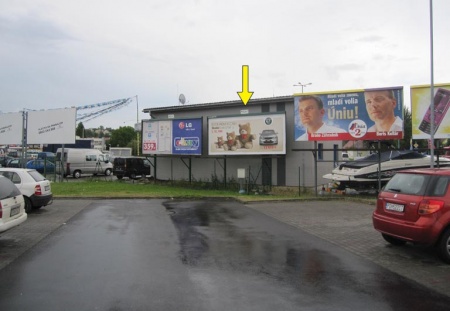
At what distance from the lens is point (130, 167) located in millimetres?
31438

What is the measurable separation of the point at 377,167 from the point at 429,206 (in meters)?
11.5

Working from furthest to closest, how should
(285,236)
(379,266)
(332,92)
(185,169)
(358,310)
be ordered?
(185,169) → (332,92) → (285,236) → (379,266) → (358,310)

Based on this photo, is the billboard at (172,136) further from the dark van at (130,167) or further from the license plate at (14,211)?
the license plate at (14,211)

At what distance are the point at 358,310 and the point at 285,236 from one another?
474cm

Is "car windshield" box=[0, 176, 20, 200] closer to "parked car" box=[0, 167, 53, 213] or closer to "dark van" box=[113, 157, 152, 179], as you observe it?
"parked car" box=[0, 167, 53, 213]

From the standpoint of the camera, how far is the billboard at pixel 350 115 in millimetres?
17516

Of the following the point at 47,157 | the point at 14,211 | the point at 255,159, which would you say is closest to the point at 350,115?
the point at 255,159

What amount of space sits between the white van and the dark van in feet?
11.8

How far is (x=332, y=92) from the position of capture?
1831cm

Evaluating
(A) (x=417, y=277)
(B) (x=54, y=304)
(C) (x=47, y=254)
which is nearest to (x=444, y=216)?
(A) (x=417, y=277)

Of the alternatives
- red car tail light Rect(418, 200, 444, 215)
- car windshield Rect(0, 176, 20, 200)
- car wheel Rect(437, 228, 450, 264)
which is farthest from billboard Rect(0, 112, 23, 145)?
car wheel Rect(437, 228, 450, 264)

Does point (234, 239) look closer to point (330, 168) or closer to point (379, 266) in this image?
point (379, 266)

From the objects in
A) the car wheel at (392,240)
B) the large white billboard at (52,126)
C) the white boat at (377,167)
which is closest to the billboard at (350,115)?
the white boat at (377,167)

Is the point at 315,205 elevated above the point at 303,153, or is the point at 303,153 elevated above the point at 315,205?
the point at 303,153
